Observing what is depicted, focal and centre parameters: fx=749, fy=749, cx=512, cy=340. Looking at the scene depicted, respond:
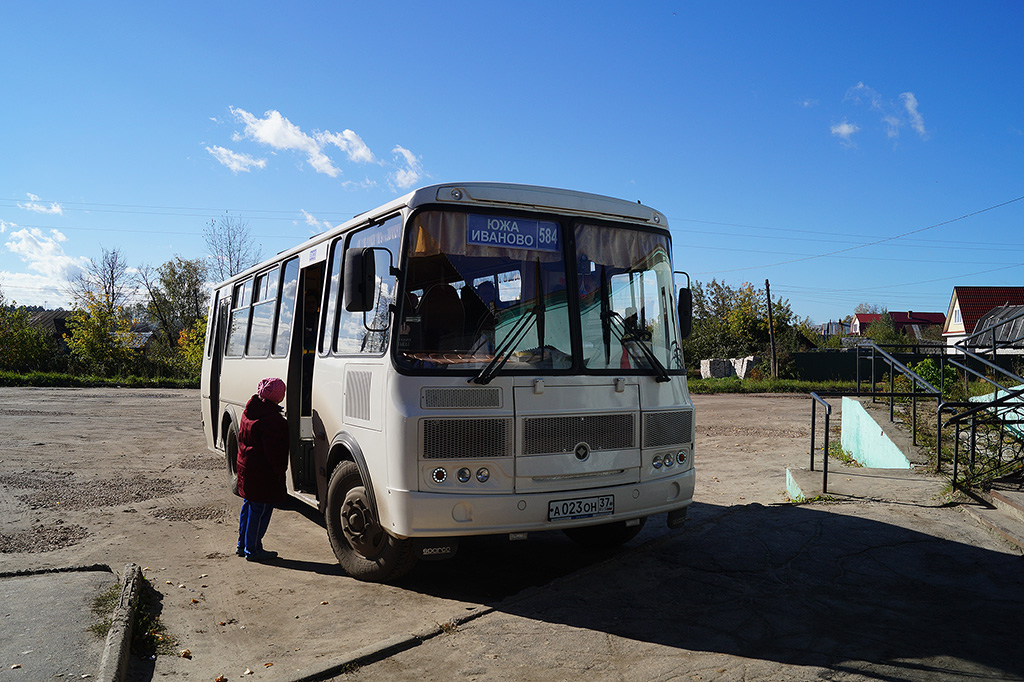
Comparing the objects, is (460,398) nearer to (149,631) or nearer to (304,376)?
(149,631)

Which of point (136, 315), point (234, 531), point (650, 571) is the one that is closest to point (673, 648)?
point (650, 571)

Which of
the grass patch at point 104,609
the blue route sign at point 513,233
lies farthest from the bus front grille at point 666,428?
the grass patch at point 104,609

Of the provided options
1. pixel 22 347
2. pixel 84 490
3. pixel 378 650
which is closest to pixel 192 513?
pixel 84 490

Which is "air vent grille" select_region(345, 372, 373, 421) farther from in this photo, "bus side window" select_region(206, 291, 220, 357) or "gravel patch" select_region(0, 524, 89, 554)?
"bus side window" select_region(206, 291, 220, 357)

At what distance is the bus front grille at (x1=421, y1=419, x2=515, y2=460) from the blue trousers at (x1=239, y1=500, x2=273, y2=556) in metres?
2.53

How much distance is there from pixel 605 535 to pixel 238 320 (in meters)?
6.35

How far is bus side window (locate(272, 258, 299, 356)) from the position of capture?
8.12 m

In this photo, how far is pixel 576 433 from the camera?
5551mm

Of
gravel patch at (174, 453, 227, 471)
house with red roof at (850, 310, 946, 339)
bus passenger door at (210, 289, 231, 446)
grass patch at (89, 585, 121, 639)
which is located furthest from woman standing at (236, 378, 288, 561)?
house with red roof at (850, 310, 946, 339)

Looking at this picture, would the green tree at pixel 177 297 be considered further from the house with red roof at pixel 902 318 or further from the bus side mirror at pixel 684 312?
the house with red roof at pixel 902 318

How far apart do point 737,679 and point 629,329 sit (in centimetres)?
282

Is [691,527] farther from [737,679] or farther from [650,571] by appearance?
[737,679]

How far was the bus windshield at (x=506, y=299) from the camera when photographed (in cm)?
543

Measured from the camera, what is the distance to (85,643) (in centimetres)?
437
